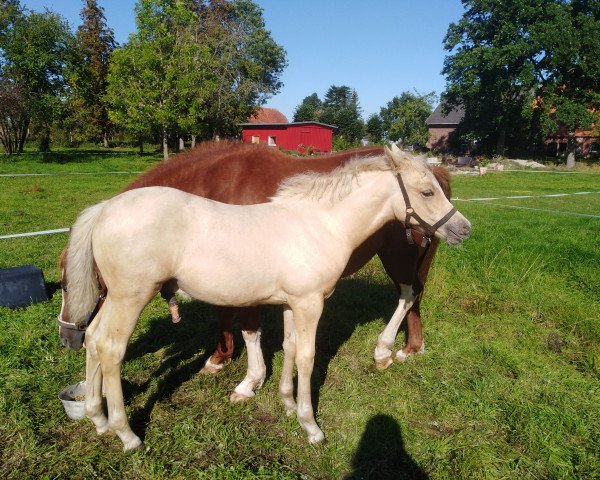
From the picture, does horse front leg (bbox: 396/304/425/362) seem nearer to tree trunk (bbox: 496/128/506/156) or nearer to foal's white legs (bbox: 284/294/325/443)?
foal's white legs (bbox: 284/294/325/443)

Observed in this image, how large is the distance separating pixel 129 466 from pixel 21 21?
3252 centimetres

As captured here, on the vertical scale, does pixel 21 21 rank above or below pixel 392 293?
A: above

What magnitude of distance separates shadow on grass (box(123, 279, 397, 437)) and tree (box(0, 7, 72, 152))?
2719cm

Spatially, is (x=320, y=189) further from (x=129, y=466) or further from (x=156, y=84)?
(x=156, y=84)

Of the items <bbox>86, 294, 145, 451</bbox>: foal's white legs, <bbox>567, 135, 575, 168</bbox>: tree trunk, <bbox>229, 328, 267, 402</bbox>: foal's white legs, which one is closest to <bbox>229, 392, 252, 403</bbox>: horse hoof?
<bbox>229, 328, 267, 402</bbox>: foal's white legs

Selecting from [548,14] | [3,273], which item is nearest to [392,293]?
[3,273]

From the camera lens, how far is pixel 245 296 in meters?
2.76

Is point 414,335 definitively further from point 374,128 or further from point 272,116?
point 272,116

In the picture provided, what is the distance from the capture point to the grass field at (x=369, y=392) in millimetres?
2865

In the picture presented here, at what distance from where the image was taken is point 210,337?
4770 millimetres

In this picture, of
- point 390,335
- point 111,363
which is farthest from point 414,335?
point 111,363

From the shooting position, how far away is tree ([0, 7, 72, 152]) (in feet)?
83.4

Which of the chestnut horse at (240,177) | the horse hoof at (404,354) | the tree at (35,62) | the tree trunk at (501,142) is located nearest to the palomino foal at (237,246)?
the chestnut horse at (240,177)

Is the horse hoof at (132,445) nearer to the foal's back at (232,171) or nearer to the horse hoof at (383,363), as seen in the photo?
the foal's back at (232,171)
